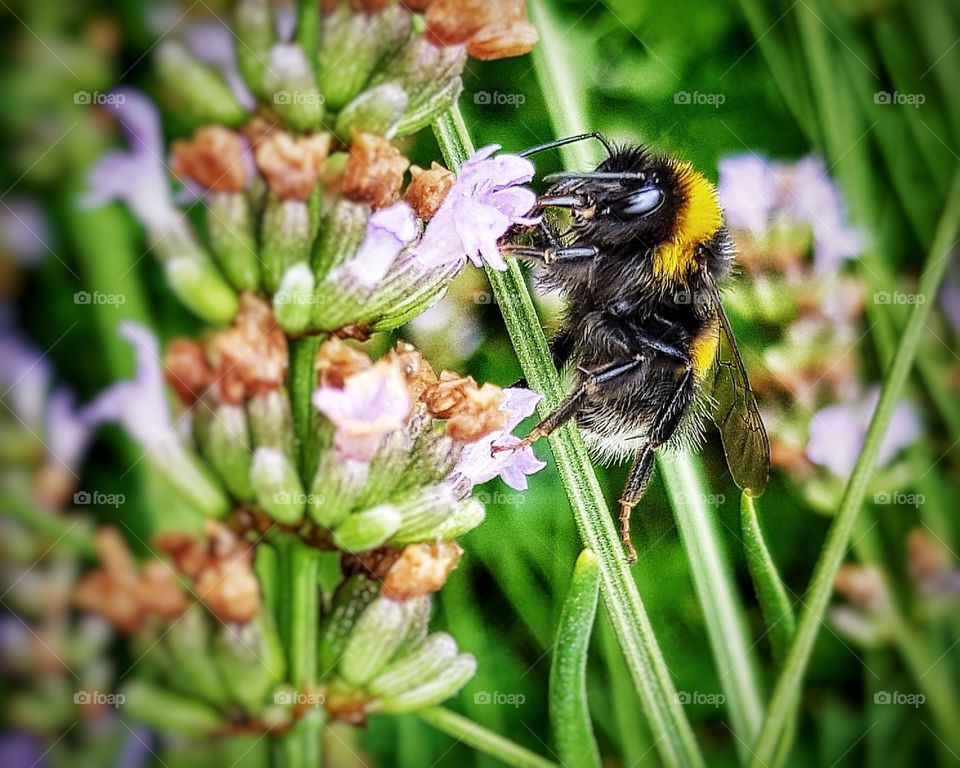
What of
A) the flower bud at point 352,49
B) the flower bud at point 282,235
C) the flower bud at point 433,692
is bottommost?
the flower bud at point 433,692

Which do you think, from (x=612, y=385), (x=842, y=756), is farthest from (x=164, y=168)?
(x=842, y=756)

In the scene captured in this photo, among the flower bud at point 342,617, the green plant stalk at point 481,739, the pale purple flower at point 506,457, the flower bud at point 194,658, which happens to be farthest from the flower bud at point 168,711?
the pale purple flower at point 506,457

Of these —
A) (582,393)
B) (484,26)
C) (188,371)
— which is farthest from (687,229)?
(188,371)

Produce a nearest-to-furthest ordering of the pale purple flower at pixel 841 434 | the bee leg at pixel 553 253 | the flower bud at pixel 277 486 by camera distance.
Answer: the flower bud at pixel 277 486, the bee leg at pixel 553 253, the pale purple flower at pixel 841 434

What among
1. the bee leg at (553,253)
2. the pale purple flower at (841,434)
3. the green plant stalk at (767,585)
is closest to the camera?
the bee leg at (553,253)

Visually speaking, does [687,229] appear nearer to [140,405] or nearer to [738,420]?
[738,420]

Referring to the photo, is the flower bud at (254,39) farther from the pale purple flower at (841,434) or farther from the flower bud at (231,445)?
the pale purple flower at (841,434)

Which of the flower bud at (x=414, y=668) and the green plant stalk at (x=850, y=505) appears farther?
the green plant stalk at (x=850, y=505)

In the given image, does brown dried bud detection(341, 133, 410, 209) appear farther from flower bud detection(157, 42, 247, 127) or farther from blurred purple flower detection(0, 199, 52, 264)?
blurred purple flower detection(0, 199, 52, 264)
